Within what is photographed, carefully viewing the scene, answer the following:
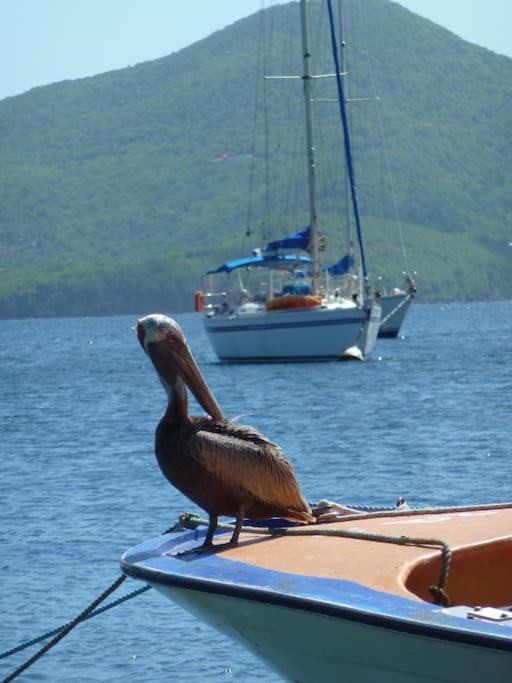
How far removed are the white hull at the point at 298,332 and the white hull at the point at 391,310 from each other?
1790 cm

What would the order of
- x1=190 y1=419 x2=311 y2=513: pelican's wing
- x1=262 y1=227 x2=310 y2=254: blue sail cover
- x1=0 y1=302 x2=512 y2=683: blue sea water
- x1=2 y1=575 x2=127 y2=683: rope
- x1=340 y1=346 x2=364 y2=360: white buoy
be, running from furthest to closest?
x1=262 y1=227 x2=310 y2=254: blue sail cover → x1=340 y1=346 x2=364 y2=360: white buoy → x1=0 y1=302 x2=512 y2=683: blue sea water → x1=2 y1=575 x2=127 y2=683: rope → x1=190 y1=419 x2=311 y2=513: pelican's wing

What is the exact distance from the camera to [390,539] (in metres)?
7.77

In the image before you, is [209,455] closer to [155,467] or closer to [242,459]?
[242,459]

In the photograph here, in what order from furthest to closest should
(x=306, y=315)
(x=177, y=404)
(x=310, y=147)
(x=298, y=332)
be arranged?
(x=298, y=332), (x=310, y=147), (x=306, y=315), (x=177, y=404)

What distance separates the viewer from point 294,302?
143ft

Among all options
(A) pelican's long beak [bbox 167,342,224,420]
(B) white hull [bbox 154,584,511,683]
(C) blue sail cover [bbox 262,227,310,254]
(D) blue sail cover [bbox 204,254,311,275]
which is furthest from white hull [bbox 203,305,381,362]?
(B) white hull [bbox 154,584,511,683]

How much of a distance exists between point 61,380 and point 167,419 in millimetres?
44289

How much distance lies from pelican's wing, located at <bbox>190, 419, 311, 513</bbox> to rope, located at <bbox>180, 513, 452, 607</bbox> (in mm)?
222

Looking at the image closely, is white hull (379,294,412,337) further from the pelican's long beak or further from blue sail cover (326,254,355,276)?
the pelican's long beak

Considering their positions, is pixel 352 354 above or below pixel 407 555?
below

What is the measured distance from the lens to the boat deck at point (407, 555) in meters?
7.40

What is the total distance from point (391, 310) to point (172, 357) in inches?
2338

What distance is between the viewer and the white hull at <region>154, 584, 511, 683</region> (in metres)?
6.57

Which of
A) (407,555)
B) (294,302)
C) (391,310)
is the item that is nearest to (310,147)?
(294,302)
